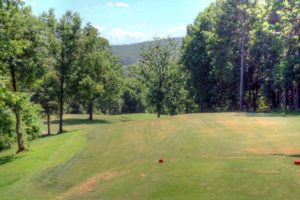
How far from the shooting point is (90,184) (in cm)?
1948

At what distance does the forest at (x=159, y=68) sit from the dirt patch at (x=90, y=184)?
1461 centimetres

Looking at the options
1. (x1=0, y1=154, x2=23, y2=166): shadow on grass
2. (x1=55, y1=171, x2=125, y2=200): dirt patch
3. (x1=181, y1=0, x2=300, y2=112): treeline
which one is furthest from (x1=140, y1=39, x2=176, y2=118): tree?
(x1=55, y1=171, x2=125, y2=200): dirt patch

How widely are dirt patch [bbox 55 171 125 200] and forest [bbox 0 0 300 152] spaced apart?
14.6m

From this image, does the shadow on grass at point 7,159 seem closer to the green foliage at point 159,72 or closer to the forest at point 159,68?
the forest at point 159,68

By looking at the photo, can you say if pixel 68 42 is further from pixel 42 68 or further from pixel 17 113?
pixel 17 113

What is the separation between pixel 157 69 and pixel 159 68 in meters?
0.44

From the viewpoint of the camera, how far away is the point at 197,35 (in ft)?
260

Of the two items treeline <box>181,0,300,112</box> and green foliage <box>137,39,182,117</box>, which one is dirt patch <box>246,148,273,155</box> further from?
green foliage <box>137,39,182,117</box>

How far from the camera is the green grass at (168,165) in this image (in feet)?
54.7

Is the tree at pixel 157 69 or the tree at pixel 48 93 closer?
the tree at pixel 48 93

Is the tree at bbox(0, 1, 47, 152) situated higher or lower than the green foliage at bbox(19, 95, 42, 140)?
higher

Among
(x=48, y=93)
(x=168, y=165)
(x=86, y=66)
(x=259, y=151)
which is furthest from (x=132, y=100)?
(x=168, y=165)

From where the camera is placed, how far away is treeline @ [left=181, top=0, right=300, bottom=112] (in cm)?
6194

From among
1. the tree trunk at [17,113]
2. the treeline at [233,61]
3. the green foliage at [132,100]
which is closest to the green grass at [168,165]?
the tree trunk at [17,113]
